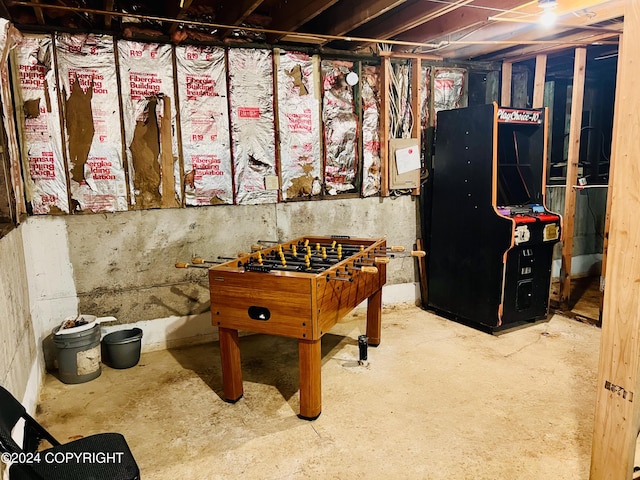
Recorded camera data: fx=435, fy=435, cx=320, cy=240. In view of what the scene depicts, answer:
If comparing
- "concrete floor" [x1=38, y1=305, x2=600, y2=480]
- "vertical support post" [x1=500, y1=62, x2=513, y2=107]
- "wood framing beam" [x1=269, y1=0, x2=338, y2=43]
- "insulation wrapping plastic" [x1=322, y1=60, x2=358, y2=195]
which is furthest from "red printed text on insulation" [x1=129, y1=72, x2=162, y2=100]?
"vertical support post" [x1=500, y1=62, x2=513, y2=107]

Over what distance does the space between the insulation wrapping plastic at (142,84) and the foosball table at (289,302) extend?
1405mm

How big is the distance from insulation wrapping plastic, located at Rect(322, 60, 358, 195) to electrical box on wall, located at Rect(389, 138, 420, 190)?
0.37 m

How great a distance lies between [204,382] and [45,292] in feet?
4.69

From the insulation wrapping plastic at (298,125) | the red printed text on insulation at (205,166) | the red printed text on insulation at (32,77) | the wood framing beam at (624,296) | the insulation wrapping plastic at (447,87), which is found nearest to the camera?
the wood framing beam at (624,296)

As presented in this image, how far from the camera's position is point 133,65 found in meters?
3.36

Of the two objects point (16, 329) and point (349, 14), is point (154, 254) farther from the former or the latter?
point (349, 14)

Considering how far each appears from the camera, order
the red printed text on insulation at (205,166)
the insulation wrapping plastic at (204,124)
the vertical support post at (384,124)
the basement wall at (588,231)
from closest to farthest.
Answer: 1. the insulation wrapping plastic at (204,124)
2. the red printed text on insulation at (205,166)
3. the vertical support post at (384,124)
4. the basement wall at (588,231)

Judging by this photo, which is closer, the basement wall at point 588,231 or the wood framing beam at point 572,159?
the wood framing beam at point 572,159

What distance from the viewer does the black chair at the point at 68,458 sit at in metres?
1.36

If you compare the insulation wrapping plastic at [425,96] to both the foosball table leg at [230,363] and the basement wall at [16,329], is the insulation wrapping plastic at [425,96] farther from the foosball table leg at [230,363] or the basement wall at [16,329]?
the basement wall at [16,329]

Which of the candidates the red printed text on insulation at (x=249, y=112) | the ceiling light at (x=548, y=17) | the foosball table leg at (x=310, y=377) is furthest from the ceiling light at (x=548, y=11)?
the foosball table leg at (x=310, y=377)

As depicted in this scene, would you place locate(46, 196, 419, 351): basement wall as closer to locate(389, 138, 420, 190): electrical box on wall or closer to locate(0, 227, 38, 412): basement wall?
locate(0, 227, 38, 412): basement wall

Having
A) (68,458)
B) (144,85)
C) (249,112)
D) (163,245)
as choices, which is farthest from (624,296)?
(144,85)

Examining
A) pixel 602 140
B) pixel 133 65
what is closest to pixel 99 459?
pixel 133 65
